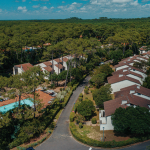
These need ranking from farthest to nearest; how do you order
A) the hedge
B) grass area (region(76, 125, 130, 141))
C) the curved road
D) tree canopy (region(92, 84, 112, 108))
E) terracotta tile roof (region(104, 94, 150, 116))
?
tree canopy (region(92, 84, 112, 108)) → terracotta tile roof (region(104, 94, 150, 116)) → grass area (region(76, 125, 130, 141)) → the curved road → the hedge

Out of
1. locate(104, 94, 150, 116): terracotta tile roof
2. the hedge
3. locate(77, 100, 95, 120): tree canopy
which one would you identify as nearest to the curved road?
the hedge

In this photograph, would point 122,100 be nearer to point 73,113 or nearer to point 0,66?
point 73,113

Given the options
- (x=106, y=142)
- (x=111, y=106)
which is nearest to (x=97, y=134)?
(x=106, y=142)

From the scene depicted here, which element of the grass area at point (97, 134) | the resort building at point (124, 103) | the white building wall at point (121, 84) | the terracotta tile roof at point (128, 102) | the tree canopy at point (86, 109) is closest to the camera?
the grass area at point (97, 134)

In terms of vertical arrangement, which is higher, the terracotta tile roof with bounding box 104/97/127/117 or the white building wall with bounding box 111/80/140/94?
the white building wall with bounding box 111/80/140/94

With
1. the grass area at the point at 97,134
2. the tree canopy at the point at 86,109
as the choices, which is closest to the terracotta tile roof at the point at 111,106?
the tree canopy at the point at 86,109

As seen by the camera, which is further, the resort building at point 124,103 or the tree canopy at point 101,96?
the tree canopy at point 101,96

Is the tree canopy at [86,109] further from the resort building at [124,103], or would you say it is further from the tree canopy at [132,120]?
the tree canopy at [132,120]

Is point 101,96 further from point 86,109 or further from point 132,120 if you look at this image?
point 132,120

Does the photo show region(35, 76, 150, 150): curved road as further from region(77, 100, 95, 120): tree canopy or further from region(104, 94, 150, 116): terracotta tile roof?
region(104, 94, 150, 116): terracotta tile roof
